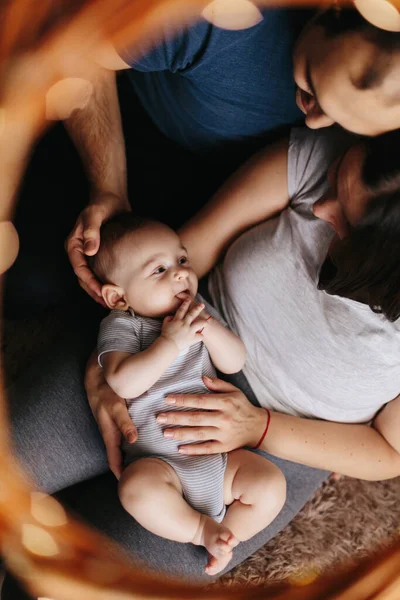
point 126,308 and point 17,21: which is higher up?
point 17,21

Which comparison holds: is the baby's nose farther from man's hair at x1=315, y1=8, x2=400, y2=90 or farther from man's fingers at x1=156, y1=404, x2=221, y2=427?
man's hair at x1=315, y1=8, x2=400, y2=90

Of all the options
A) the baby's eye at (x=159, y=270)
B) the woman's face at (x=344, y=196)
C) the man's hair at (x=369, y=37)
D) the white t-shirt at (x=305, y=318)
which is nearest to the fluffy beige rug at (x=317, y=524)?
the white t-shirt at (x=305, y=318)

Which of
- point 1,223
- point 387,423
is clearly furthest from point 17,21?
point 387,423

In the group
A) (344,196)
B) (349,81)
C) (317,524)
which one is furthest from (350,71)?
(317,524)

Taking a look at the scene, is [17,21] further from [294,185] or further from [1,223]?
[294,185]

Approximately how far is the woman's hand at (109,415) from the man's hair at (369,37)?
0.38m

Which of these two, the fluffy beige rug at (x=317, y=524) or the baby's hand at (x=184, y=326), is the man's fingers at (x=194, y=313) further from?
the fluffy beige rug at (x=317, y=524)

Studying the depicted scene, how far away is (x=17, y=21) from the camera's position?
1.47 feet

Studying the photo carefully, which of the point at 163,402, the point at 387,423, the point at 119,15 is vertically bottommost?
the point at 387,423

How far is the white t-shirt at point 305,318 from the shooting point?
0.61 m

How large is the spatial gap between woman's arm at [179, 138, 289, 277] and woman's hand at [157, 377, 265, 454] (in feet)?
0.56

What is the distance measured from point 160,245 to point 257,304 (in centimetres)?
→ 15

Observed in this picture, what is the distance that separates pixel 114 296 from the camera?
592 millimetres

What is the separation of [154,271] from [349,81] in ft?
0.86
